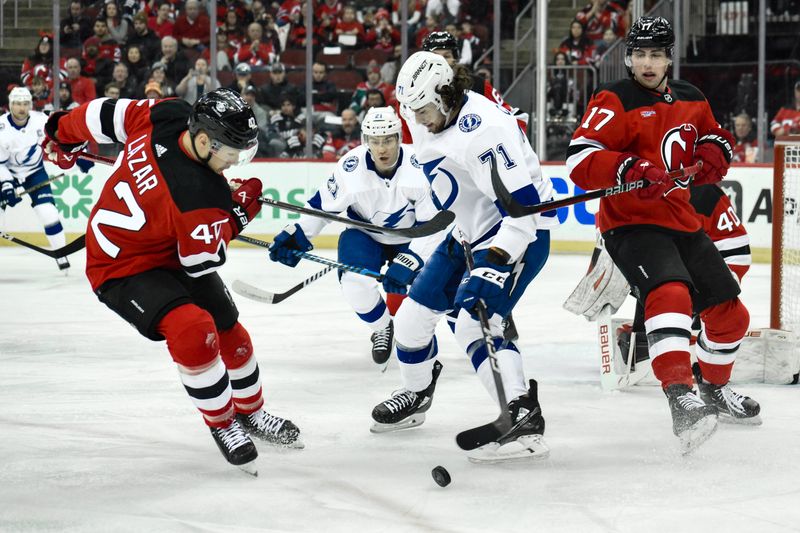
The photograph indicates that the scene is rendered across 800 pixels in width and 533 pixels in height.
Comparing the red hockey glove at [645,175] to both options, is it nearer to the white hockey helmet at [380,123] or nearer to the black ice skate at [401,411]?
the black ice skate at [401,411]

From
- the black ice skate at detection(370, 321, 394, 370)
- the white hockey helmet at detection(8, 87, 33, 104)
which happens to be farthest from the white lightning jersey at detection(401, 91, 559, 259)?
the white hockey helmet at detection(8, 87, 33, 104)

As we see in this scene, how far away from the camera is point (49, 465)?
289 cm

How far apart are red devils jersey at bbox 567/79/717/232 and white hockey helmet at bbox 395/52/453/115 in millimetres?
458

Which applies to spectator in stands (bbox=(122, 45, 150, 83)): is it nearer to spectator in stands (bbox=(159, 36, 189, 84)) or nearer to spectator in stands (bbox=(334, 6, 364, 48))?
spectator in stands (bbox=(159, 36, 189, 84))

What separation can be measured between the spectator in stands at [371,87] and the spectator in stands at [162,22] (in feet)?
5.46

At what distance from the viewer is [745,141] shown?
8.01 meters

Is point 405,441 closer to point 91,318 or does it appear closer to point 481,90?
point 481,90

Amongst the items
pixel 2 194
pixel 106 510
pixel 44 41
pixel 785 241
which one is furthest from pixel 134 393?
pixel 44 41

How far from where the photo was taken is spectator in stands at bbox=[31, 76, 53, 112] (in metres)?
9.00

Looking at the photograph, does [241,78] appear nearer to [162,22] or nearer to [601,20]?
[162,22]

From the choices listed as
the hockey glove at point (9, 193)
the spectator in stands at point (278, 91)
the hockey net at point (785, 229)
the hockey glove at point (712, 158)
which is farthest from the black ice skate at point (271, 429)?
the spectator in stands at point (278, 91)

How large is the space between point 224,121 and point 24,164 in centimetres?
526

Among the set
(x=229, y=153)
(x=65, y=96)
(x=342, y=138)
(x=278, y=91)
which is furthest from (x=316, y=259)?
(x=65, y=96)

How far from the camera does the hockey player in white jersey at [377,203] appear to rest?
168 inches
